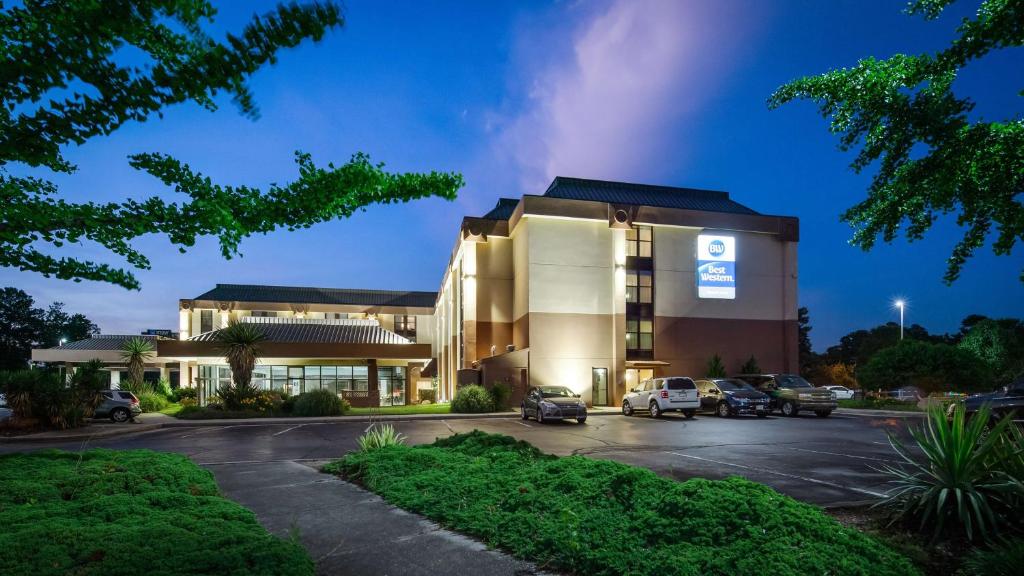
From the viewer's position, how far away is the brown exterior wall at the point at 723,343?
3725 centimetres

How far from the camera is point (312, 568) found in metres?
4.74

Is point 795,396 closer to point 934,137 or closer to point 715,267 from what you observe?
point 715,267

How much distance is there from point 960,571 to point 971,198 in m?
3.35

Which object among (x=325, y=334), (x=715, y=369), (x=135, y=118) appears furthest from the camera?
(x=325, y=334)

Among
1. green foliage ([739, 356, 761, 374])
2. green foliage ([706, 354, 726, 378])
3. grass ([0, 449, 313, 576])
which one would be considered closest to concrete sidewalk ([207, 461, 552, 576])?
grass ([0, 449, 313, 576])

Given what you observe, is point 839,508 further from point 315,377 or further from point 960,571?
point 315,377

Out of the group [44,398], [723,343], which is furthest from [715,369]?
[44,398]

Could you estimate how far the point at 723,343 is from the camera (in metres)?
37.8

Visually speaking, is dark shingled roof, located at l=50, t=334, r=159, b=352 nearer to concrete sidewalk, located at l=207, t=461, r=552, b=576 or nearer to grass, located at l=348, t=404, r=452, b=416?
grass, located at l=348, t=404, r=452, b=416

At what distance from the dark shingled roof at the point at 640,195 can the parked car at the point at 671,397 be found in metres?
16.1

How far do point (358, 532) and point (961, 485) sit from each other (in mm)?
6166

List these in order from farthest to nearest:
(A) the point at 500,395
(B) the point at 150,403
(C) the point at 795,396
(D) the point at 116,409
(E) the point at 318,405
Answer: (B) the point at 150,403
(A) the point at 500,395
(E) the point at 318,405
(D) the point at 116,409
(C) the point at 795,396

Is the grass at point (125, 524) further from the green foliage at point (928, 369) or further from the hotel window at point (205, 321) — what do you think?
the hotel window at point (205, 321)

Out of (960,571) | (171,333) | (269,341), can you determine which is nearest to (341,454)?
(960,571)
